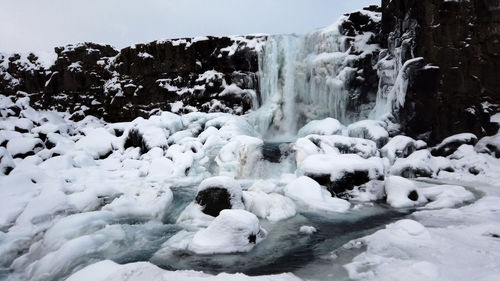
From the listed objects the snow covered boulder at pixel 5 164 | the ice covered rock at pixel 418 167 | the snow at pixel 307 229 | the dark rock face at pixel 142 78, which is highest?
the dark rock face at pixel 142 78

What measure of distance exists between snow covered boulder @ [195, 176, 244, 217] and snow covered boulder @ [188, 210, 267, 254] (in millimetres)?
1425

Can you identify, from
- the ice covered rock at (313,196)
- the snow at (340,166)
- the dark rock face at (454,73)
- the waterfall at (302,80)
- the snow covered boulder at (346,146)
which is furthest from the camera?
the waterfall at (302,80)

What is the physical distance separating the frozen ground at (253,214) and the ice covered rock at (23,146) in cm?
91

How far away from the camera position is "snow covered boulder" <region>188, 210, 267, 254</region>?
5.91 meters

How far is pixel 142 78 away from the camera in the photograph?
87.6ft

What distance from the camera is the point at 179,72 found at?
25.2 metres

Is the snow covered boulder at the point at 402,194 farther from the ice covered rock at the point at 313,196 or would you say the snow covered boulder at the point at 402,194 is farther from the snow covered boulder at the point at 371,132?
the snow covered boulder at the point at 371,132

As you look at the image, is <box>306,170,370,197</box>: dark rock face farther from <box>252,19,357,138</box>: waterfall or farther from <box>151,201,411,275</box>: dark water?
<box>252,19,357,138</box>: waterfall

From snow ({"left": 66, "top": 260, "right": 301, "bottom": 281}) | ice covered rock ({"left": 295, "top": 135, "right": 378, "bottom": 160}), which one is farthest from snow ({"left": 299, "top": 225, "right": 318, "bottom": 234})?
ice covered rock ({"left": 295, "top": 135, "right": 378, "bottom": 160})

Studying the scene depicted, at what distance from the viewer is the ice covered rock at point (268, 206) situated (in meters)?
7.97

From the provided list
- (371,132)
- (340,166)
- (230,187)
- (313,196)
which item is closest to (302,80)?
(371,132)

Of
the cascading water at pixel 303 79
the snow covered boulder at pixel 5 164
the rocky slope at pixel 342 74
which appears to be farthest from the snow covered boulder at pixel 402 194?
the snow covered boulder at pixel 5 164

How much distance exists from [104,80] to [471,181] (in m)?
28.1

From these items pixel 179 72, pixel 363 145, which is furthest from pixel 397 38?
pixel 179 72
